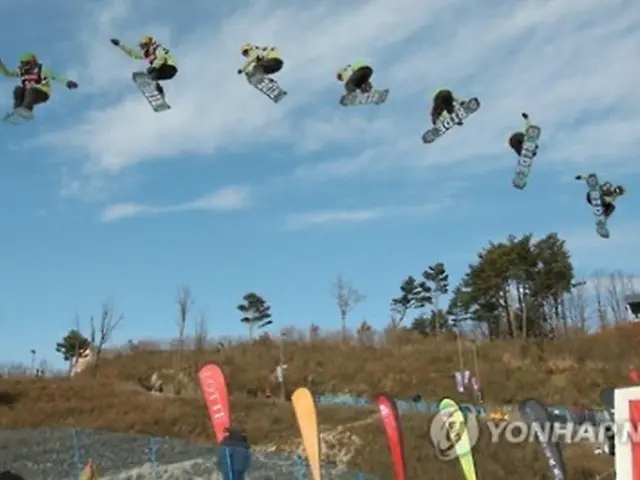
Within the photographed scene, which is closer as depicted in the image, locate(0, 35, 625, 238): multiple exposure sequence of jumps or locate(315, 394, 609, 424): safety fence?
locate(0, 35, 625, 238): multiple exposure sequence of jumps

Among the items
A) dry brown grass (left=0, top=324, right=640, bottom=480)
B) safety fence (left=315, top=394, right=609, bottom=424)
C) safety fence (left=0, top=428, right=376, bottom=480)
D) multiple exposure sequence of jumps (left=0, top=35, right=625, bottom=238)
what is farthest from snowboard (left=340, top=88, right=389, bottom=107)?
safety fence (left=315, top=394, right=609, bottom=424)

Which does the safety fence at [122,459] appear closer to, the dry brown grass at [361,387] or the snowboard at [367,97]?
the dry brown grass at [361,387]

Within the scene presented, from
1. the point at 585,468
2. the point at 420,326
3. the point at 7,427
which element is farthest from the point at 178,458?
the point at 420,326

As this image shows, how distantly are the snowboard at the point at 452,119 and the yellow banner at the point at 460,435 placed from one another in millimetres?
6466

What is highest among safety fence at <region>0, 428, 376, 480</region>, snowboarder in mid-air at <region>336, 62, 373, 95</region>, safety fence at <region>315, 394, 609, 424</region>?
snowboarder in mid-air at <region>336, 62, 373, 95</region>

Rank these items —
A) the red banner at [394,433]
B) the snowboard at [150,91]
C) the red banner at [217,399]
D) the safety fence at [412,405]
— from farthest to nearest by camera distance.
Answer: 1. the safety fence at [412,405]
2. the red banner at [394,433]
3. the red banner at [217,399]
4. the snowboard at [150,91]

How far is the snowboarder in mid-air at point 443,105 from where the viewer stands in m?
12.1

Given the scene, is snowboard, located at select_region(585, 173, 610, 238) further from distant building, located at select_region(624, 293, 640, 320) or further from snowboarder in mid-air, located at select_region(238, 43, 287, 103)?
distant building, located at select_region(624, 293, 640, 320)

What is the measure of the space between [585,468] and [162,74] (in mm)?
19396

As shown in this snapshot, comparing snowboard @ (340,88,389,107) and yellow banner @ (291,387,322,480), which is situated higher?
snowboard @ (340,88,389,107)

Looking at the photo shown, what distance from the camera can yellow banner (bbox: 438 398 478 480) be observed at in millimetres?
15773

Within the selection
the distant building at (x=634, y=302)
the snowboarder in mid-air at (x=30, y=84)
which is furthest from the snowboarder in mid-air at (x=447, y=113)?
the distant building at (x=634, y=302)

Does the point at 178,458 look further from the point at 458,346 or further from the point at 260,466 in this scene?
the point at 458,346

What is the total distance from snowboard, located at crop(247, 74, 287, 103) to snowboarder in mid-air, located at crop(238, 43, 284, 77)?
0.05 metres
